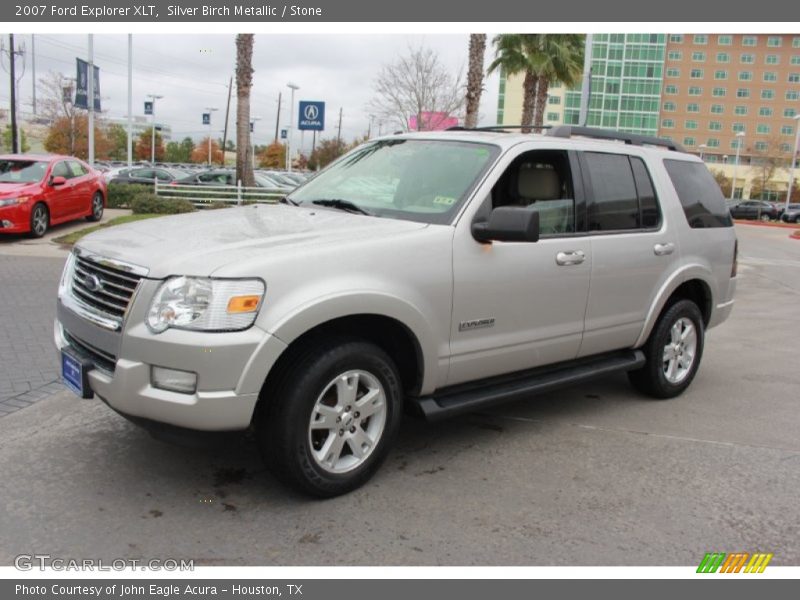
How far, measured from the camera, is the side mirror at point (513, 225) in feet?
12.9

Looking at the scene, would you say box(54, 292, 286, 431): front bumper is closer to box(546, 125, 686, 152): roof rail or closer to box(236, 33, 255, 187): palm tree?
box(546, 125, 686, 152): roof rail

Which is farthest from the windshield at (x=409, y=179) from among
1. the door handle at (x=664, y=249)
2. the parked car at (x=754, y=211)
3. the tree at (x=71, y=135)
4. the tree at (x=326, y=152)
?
the parked car at (x=754, y=211)

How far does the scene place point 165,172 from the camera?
29.0 m

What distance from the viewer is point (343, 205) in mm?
4520

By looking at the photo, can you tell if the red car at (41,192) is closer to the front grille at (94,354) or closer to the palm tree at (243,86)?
the palm tree at (243,86)

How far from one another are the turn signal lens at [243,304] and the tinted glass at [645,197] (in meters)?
3.21

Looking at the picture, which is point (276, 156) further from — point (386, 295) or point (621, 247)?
point (386, 295)

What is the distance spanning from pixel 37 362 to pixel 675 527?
499 cm

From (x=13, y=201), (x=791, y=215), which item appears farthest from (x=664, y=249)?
(x=791, y=215)

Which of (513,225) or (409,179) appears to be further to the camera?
(409,179)

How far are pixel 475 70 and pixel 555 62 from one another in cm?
754

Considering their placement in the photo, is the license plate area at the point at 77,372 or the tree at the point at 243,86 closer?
the license plate area at the point at 77,372

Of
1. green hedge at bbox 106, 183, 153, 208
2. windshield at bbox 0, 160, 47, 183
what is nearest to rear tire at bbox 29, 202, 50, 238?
windshield at bbox 0, 160, 47, 183

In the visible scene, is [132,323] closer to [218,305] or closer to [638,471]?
[218,305]
